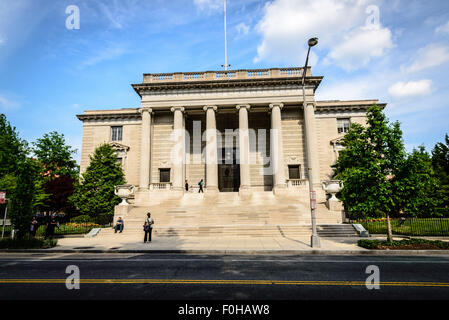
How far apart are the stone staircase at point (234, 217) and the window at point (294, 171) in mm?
6282

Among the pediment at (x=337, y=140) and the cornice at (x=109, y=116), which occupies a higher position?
the cornice at (x=109, y=116)

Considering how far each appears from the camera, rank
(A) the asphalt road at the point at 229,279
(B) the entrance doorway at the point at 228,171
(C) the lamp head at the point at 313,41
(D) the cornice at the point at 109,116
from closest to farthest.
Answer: (A) the asphalt road at the point at 229,279, (C) the lamp head at the point at 313,41, (B) the entrance doorway at the point at 228,171, (D) the cornice at the point at 109,116

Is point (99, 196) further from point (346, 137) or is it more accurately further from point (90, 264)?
point (346, 137)

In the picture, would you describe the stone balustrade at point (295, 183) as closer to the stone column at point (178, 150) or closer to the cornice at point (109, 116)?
the stone column at point (178, 150)

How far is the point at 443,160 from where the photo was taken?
44.6m

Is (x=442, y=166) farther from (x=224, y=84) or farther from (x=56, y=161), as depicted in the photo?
(x=56, y=161)

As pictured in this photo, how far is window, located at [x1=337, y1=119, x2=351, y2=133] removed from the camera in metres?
35.4

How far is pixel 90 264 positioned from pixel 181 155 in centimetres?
2113

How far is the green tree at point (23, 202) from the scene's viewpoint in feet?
52.6

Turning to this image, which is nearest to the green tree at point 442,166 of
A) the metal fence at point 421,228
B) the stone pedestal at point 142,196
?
the metal fence at point 421,228

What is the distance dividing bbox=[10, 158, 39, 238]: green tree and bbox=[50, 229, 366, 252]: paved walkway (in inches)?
98.8

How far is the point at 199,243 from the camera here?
15.4 meters

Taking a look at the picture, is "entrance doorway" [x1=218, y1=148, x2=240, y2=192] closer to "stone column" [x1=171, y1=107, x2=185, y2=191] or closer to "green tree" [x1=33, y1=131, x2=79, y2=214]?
"stone column" [x1=171, y1=107, x2=185, y2=191]
